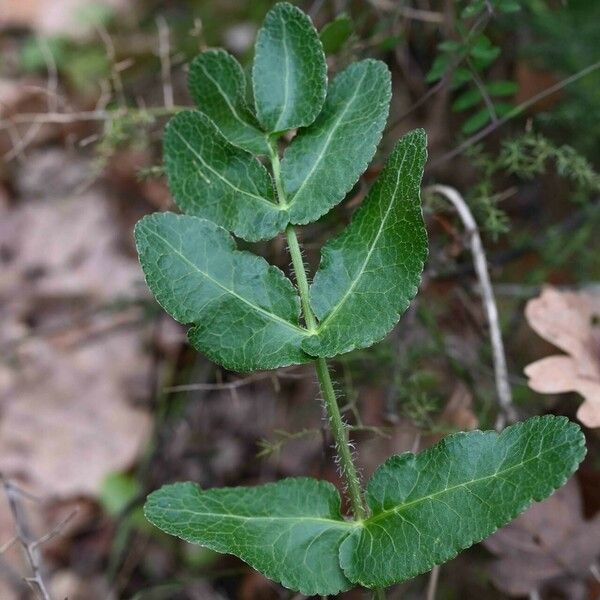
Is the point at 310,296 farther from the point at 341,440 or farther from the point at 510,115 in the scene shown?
the point at 510,115

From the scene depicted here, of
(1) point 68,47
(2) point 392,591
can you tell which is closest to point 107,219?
(1) point 68,47

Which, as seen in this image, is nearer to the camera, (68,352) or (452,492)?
(452,492)

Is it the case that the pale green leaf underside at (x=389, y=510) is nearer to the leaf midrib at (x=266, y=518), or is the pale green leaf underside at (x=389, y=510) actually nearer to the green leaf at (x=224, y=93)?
the leaf midrib at (x=266, y=518)

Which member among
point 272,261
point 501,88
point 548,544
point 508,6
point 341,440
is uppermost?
point 508,6

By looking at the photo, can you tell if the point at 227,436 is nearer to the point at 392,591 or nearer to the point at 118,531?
the point at 118,531

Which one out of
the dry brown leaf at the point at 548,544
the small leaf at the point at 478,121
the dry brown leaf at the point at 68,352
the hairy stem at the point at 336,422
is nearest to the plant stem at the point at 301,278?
the hairy stem at the point at 336,422

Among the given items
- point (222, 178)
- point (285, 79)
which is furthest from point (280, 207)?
point (285, 79)
